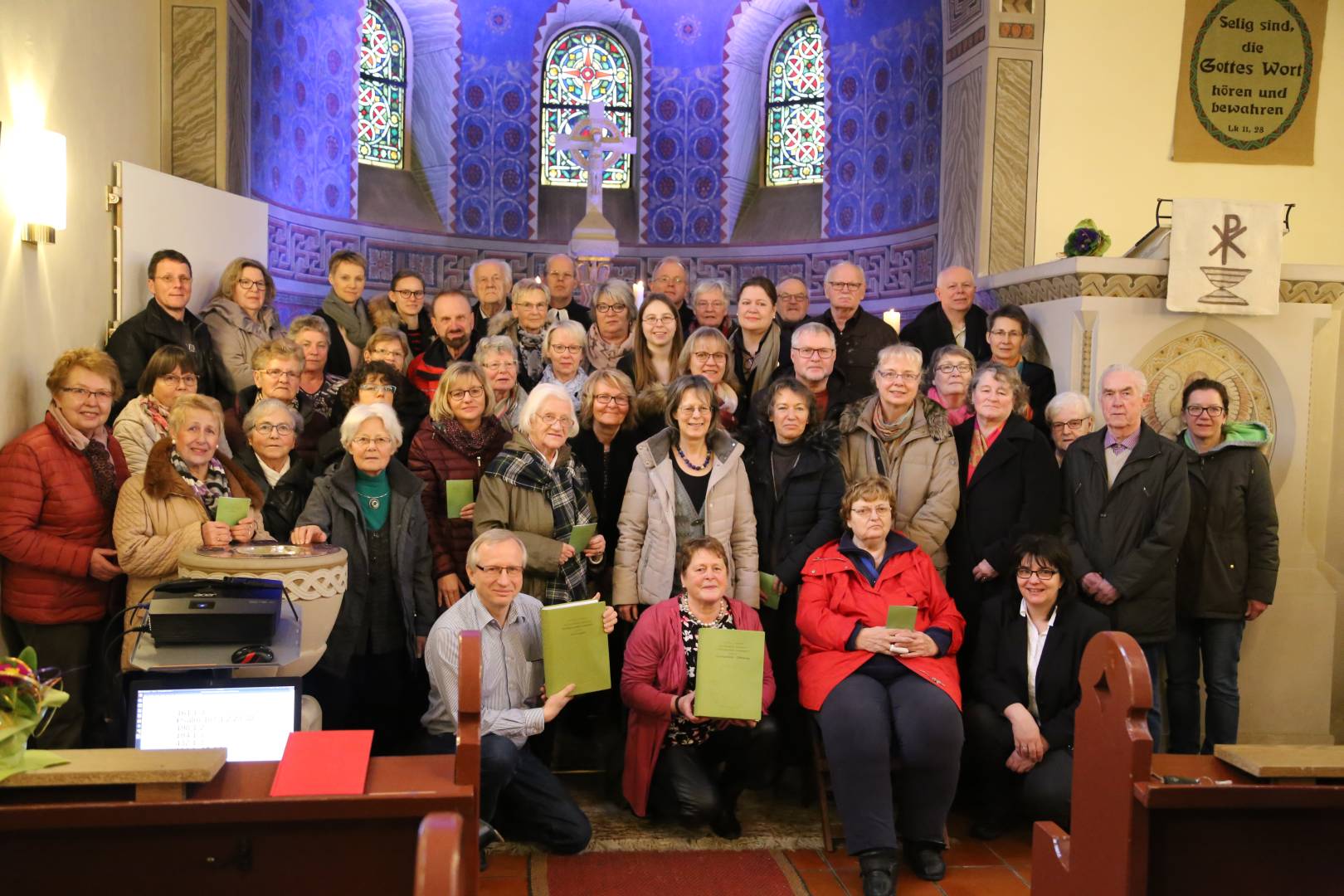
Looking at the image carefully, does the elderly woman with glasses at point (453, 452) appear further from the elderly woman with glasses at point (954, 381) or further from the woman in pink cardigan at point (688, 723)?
the elderly woman with glasses at point (954, 381)

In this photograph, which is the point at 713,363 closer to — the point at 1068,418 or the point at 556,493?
the point at 556,493

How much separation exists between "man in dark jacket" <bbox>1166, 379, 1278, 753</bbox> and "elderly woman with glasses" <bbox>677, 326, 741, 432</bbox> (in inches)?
75.7

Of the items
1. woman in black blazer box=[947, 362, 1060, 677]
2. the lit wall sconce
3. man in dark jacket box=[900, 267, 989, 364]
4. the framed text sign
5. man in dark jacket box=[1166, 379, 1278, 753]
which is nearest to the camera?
the lit wall sconce

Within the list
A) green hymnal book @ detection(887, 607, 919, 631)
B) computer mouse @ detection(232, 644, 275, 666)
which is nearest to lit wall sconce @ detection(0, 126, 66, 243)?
computer mouse @ detection(232, 644, 275, 666)

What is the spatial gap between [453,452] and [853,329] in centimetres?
214

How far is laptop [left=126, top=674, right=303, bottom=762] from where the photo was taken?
115 inches

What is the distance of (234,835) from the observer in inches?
79.7

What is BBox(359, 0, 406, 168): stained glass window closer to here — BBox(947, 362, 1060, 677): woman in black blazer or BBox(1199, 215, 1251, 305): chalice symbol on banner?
BBox(1199, 215, 1251, 305): chalice symbol on banner

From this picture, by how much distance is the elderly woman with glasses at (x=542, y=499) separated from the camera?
4.12 m

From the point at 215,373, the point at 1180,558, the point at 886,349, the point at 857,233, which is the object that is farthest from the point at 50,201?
the point at 857,233

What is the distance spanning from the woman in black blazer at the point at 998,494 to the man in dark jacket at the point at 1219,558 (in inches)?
36.7

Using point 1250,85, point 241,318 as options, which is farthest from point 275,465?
point 1250,85

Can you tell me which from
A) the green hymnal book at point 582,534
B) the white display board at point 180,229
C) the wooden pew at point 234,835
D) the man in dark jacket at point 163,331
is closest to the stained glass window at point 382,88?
the white display board at point 180,229

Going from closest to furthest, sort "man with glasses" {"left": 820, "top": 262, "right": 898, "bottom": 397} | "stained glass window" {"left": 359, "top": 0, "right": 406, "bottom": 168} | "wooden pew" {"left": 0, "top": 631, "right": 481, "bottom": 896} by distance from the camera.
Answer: "wooden pew" {"left": 0, "top": 631, "right": 481, "bottom": 896} → "man with glasses" {"left": 820, "top": 262, "right": 898, "bottom": 397} → "stained glass window" {"left": 359, "top": 0, "right": 406, "bottom": 168}
